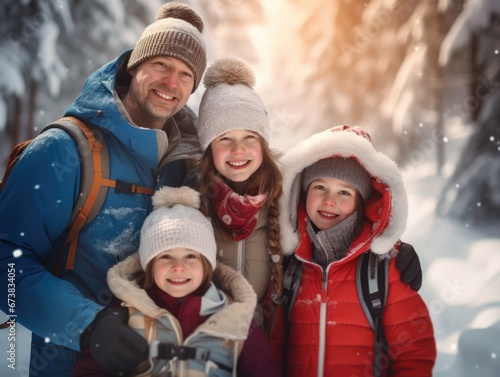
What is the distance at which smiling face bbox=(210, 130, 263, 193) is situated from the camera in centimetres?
268

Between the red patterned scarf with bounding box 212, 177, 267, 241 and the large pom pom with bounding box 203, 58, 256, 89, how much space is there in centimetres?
72

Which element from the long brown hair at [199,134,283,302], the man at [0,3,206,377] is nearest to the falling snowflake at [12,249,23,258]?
the man at [0,3,206,377]

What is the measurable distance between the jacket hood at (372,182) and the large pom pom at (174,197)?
24.6 inches

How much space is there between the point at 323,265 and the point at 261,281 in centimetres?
39

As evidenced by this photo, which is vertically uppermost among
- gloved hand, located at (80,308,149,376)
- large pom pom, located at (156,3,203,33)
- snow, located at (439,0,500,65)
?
snow, located at (439,0,500,65)

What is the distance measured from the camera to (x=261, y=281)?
2711 millimetres

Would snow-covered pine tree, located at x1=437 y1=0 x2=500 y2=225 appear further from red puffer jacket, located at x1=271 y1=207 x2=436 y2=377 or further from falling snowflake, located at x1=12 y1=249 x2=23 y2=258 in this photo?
falling snowflake, located at x1=12 y1=249 x2=23 y2=258

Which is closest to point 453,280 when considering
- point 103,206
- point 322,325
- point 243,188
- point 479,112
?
point 479,112

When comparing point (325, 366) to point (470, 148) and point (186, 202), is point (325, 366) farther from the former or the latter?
point (470, 148)

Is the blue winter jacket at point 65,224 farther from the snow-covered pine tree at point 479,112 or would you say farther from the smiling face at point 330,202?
the snow-covered pine tree at point 479,112

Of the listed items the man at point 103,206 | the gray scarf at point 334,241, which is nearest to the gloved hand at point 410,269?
the gray scarf at point 334,241

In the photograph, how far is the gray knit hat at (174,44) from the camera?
276 centimetres

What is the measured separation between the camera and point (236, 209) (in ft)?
8.58

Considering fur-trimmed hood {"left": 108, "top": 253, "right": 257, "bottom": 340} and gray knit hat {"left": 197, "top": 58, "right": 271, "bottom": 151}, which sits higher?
gray knit hat {"left": 197, "top": 58, "right": 271, "bottom": 151}
